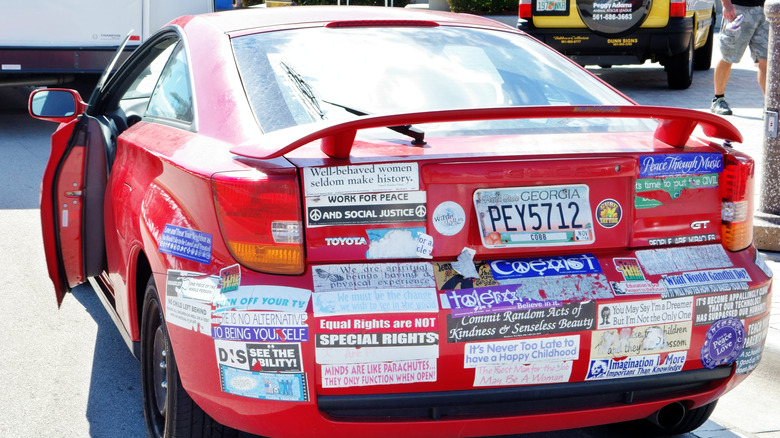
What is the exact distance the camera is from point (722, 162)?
2.96 meters

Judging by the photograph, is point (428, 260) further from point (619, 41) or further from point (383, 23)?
point (619, 41)

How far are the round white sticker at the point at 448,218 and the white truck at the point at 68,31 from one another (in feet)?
27.7

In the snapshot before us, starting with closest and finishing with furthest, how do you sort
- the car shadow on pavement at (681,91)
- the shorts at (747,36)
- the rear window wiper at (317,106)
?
the rear window wiper at (317,106) < the shorts at (747,36) < the car shadow on pavement at (681,91)

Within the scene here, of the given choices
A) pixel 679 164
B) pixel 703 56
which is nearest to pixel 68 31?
pixel 679 164

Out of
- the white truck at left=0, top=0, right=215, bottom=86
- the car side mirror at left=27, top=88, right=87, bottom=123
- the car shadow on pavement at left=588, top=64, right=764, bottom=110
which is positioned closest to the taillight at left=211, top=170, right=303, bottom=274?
the car side mirror at left=27, top=88, right=87, bottom=123

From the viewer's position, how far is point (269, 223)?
258cm

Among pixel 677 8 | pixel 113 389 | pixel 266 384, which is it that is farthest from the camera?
pixel 677 8

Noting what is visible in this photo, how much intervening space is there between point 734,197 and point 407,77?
1.15 m

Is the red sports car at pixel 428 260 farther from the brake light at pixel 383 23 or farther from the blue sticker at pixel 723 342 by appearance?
the brake light at pixel 383 23

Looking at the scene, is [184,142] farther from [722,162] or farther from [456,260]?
[722,162]

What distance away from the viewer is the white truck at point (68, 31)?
10.3 metres

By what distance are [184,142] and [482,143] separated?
0.96m

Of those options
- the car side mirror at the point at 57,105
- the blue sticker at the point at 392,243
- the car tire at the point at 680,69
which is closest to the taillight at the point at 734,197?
the blue sticker at the point at 392,243

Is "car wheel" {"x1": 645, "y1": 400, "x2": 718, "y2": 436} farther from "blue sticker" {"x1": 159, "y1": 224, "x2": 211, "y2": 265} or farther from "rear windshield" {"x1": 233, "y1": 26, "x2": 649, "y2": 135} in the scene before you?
"blue sticker" {"x1": 159, "y1": 224, "x2": 211, "y2": 265}
